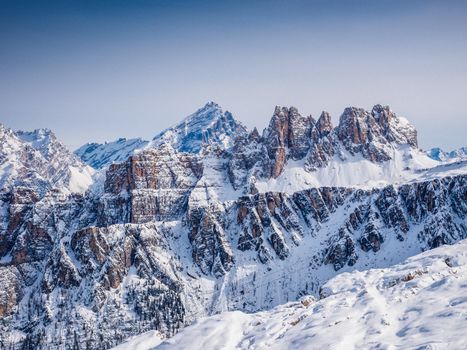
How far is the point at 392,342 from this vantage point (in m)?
112

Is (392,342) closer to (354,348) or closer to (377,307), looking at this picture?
(354,348)

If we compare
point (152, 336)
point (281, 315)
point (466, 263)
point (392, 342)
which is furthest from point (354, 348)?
point (152, 336)

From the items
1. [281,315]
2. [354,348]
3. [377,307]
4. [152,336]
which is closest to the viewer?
[354,348]

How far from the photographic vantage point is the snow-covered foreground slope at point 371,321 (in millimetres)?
113625

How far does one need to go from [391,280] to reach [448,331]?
71066 millimetres

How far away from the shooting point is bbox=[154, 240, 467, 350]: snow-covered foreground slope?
113625mm

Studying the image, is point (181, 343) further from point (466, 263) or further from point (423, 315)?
point (466, 263)

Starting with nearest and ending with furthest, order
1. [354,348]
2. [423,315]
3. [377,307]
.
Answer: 1. [354,348]
2. [423,315]
3. [377,307]

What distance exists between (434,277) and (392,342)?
186 feet

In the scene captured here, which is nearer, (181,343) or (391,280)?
(181,343)

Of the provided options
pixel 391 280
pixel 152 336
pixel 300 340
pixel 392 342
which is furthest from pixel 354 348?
pixel 152 336

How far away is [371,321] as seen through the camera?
132000 millimetres

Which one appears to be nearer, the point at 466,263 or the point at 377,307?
the point at 377,307

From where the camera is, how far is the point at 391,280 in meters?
177
